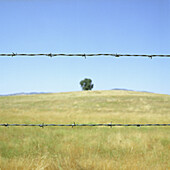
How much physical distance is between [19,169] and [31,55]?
1.58m

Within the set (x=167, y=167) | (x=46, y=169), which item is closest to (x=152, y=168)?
(x=167, y=167)

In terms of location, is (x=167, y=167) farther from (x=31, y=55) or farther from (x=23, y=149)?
(x=23, y=149)

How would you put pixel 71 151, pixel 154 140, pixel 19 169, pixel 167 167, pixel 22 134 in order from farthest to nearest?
1. pixel 22 134
2. pixel 154 140
3. pixel 71 151
4. pixel 167 167
5. pixel 19 169

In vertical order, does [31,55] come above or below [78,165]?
above

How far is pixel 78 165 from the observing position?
2.94 m

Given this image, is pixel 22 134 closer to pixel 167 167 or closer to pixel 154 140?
pixel 154 140

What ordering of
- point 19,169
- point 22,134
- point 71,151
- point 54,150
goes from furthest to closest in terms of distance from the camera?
point 22,134
point 54,150
point 71,151
point 19,169

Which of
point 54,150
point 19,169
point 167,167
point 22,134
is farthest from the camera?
point 22,134

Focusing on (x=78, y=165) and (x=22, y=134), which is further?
(x=22, y=134)

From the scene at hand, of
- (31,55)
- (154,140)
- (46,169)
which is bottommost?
(46,169)

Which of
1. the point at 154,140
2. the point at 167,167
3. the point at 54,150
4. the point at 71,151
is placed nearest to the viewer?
the point at 167,167

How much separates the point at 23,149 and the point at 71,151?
3.88 ft

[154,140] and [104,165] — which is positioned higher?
[154,140]

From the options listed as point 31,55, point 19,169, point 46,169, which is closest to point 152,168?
point 46,169
